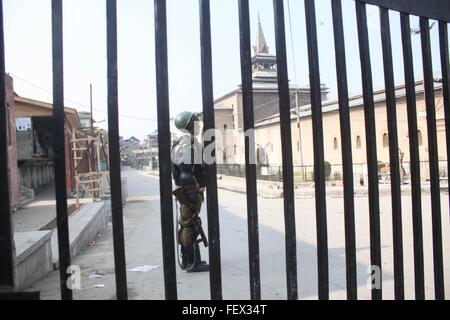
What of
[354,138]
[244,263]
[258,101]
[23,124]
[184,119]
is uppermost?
[258,101]

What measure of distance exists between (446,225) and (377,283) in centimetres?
717

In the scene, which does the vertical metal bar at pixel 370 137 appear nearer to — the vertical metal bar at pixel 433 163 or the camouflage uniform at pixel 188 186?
the vertical metal bar at pixel 433 163

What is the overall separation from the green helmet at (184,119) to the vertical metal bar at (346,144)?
332 centimetres

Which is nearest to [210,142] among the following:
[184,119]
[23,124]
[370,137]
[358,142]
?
[370,137]

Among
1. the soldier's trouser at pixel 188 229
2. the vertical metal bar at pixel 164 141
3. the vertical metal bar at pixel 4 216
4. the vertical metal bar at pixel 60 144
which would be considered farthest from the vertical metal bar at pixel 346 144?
the soldier's trouser at pixel 188 229

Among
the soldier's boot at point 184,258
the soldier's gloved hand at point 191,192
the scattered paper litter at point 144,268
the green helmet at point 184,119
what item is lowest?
the scattered paper litter at point 144,268

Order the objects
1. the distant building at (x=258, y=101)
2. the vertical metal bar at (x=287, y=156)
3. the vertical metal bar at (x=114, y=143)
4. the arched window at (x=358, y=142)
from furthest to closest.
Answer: the distant building at (x=258, y=101) < the arched window at (x=358, y=142) < the vertical metal bar at (x=287, y=156) < the vertical metal bar at (x=114, y=143)

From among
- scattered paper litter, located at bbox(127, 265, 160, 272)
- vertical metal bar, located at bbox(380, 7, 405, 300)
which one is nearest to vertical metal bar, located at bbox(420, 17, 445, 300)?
vertical metal bar, located at bbox(380, 7, 405, 300)

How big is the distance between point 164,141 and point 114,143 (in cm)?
18

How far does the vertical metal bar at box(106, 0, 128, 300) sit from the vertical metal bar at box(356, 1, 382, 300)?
1.11 m

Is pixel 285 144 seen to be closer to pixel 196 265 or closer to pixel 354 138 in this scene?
pixel 196 265

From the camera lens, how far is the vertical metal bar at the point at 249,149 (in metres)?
1.63

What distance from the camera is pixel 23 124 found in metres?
15.7
